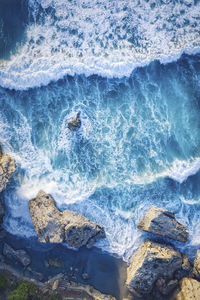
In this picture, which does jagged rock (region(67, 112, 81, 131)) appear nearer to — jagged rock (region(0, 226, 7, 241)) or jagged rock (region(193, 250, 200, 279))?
jagged rock (region(0, 226, 7, 241))

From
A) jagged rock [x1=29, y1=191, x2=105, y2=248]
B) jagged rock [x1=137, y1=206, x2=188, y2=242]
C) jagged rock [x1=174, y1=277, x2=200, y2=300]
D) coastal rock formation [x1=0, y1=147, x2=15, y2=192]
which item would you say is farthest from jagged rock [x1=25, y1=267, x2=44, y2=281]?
jagged rock [x1=174, y1=277, x2=200, y2=300]

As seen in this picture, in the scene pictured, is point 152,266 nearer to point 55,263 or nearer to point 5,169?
point 55,263

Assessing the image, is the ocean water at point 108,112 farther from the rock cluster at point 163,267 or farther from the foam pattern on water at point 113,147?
the rock cluster at point 163,267

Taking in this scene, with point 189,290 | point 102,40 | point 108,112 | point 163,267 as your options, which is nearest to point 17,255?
point 163,267

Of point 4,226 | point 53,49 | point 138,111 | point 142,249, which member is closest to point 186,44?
point 138,111

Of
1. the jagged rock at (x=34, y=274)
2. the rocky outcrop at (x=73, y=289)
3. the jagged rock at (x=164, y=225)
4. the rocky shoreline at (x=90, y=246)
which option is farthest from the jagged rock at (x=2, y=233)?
the jagged rock at (x=164, y=225)
